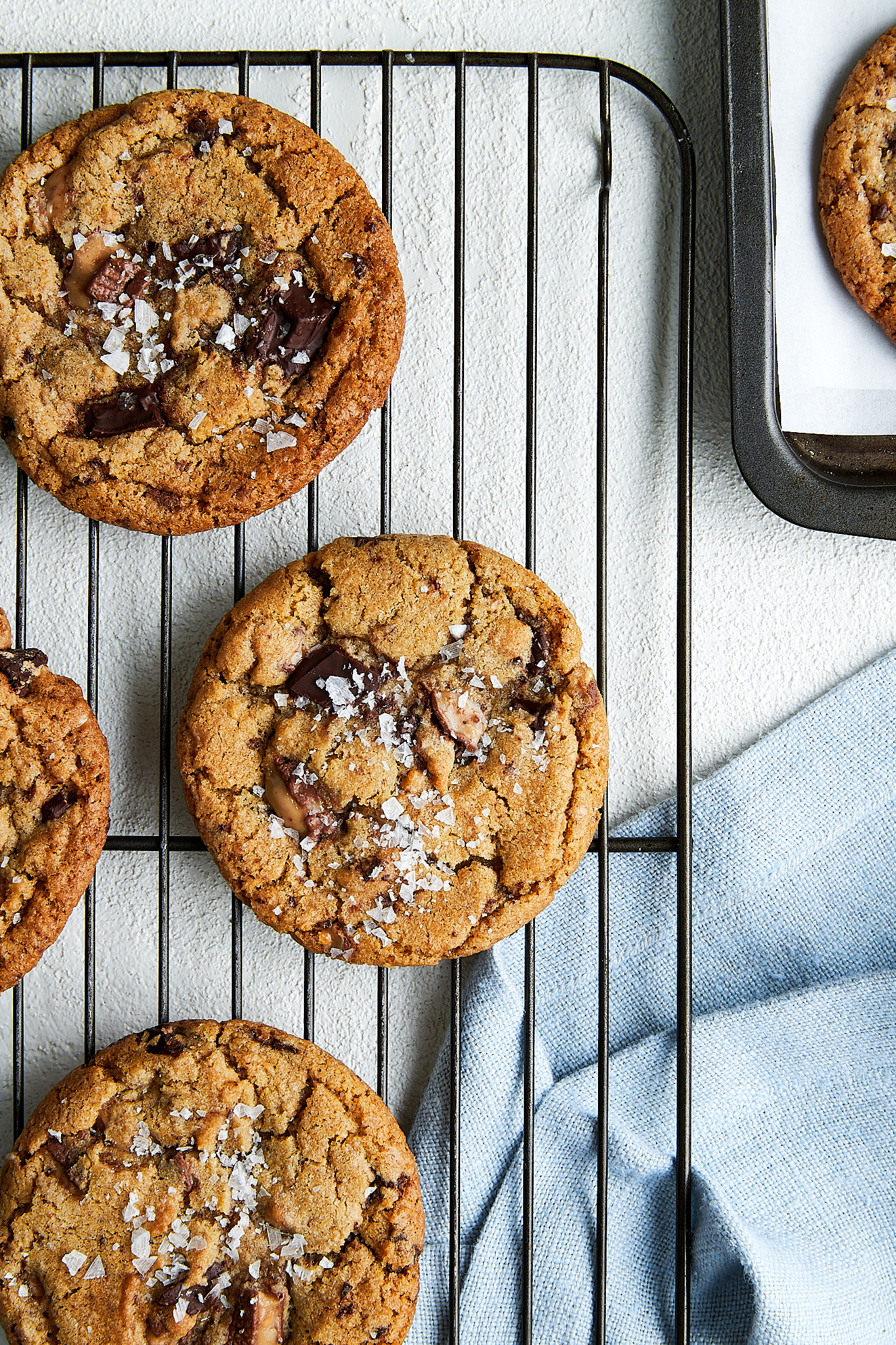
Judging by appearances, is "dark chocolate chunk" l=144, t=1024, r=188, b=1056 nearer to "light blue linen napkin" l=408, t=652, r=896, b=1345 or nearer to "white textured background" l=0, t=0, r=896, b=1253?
"white textured background" l=0, t=0, r=896, b=1253

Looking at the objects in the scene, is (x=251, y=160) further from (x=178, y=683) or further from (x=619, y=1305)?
(x=619, y=1305)

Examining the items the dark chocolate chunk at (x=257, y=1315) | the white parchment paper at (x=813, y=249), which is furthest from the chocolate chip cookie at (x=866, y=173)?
the dark chocolate chunk at (x=257, y=1315)

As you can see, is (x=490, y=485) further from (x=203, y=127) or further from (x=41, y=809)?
(x=41, y=809)

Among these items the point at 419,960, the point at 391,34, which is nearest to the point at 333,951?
the point at 419,960

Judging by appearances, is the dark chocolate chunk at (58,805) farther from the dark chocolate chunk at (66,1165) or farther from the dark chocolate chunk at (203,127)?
the dark chocolate chunk at (203,127)

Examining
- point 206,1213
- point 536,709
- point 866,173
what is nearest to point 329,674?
point 536,709

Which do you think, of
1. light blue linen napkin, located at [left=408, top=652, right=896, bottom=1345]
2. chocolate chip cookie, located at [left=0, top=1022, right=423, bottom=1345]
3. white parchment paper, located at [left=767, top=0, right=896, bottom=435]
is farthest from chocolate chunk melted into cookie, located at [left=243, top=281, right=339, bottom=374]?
chocolate chip cookie, located at [left=0, top=1022, right=423, bottom=1345]

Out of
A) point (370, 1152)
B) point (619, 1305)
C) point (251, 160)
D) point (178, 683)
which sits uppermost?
point (251, 160)
